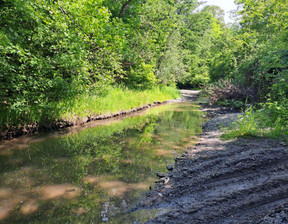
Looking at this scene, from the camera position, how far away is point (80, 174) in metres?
3.86

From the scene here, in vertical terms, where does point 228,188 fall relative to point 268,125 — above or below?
below

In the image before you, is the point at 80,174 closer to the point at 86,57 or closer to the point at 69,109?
the point at 69,109

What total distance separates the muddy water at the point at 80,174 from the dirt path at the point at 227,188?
346 mm

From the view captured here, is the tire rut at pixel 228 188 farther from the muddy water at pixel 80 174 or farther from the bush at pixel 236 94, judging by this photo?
the bush at pixel 236 94

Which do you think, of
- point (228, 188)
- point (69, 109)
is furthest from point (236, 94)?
point (228, 188)

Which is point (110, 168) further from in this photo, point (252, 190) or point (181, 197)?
point (252, 190)

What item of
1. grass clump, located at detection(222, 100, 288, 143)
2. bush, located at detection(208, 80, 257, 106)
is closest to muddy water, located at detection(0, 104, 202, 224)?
grass clump, located at detection(222, 100, 288, 143)

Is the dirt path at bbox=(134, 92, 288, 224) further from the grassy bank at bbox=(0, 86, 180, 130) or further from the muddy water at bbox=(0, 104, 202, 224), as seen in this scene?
the grassy bank at bbox=(0, 86, 180, 130)

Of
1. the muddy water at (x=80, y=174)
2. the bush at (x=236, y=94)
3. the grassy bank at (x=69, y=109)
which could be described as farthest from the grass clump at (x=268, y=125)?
the grassy bank at (x=69, y=109)

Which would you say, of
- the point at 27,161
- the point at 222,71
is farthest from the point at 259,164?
the point at 222,71

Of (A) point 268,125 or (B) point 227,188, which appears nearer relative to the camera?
(B) point 227,188

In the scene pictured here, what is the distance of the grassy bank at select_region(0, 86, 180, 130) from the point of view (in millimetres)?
6023

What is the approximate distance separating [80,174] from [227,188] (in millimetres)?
2731

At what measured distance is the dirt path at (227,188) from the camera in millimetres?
2287
